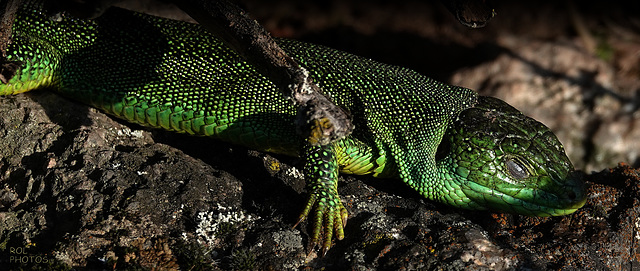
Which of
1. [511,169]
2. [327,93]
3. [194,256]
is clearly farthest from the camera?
[327,93]

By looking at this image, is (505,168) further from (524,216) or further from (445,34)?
(445,34)

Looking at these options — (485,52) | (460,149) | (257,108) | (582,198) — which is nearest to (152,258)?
(257,108)

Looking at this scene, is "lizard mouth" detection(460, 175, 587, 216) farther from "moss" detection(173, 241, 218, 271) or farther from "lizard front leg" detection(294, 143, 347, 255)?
"moss" detection(173, 241, 218, 271)

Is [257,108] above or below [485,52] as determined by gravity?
below

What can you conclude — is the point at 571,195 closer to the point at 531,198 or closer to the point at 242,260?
the point at 531,198

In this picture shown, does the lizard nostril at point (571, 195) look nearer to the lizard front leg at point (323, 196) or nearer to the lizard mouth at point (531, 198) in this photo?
the lizard mouth at point (531, 198)

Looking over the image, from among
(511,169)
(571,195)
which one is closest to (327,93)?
(511,169)
